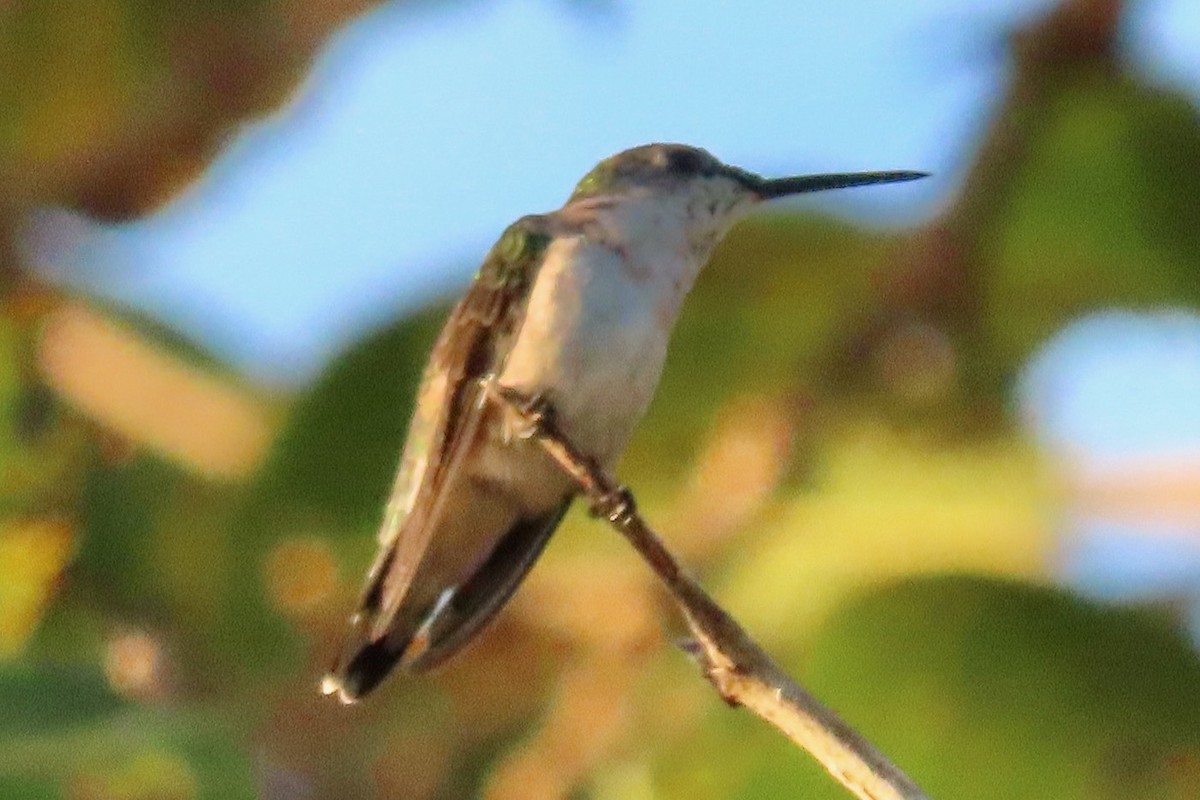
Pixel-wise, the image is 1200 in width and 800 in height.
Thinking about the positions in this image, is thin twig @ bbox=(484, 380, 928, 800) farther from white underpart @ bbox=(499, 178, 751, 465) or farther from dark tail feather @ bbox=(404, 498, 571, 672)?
dark tail feather @ bbox=(404, 498, 571, 672)

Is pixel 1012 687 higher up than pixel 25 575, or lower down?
lower down

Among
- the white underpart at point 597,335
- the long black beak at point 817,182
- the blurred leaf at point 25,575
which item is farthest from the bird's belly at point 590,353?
the blurred leaf at point 25,575

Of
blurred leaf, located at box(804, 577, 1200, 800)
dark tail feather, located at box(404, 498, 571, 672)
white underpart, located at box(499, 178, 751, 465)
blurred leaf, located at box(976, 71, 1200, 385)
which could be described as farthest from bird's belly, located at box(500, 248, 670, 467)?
blurred leaf, located at box(976, 71, 1200, 385)

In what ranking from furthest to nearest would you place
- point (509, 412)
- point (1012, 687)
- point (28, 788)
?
1. point (1012, 687)
2. point (509, 412)
3. point (28, 788)

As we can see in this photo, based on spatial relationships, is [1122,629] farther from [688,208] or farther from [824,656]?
[688,208]

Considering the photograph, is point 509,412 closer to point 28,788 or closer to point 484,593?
point 484,593

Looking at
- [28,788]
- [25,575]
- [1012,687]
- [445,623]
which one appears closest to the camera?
[28,788]

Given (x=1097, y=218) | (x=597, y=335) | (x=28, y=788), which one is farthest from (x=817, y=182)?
(x=28, y=788)
